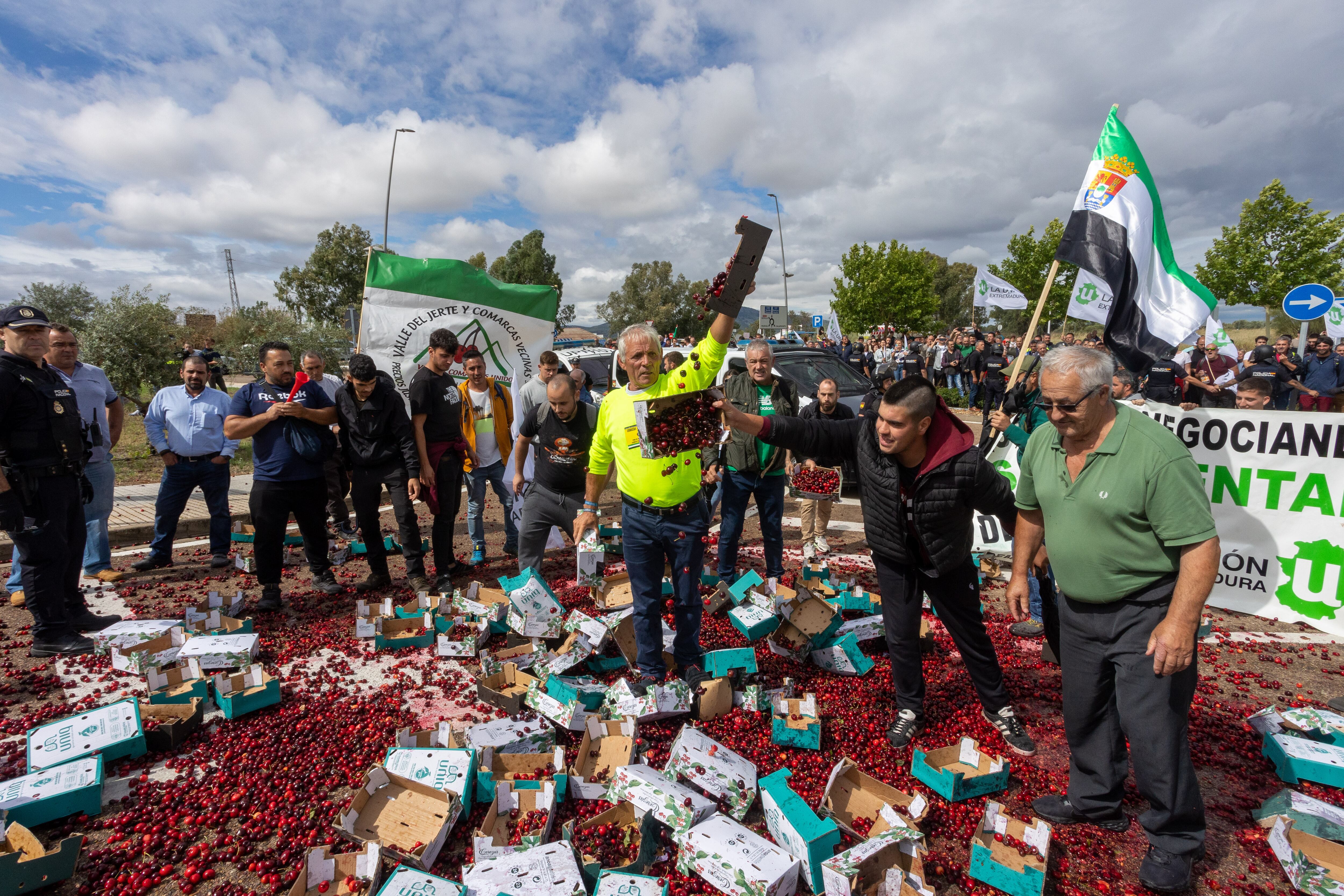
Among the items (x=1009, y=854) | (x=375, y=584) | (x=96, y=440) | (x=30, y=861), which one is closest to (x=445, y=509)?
(x=375, y=584)

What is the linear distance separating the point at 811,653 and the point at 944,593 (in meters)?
1.32

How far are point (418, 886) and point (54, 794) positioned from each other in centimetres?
189

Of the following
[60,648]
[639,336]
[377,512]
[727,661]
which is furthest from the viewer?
[377,512]

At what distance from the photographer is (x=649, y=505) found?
3574mm

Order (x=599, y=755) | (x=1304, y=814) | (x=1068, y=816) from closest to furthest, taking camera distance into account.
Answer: (x=1304, y=814) → (x=1068, y=816) → (x=599, y=755)

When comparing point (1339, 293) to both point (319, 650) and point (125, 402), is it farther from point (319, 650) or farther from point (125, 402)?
point (125, 402)

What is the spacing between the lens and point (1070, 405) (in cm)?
252

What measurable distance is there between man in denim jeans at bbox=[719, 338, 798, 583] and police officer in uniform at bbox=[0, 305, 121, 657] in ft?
15.6

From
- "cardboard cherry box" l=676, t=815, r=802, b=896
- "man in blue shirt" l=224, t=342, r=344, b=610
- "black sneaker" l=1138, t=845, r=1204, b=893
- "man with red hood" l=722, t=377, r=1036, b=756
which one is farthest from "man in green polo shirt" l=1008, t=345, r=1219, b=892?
"man in blue shirt" l=224, t=342, r=344, b=610

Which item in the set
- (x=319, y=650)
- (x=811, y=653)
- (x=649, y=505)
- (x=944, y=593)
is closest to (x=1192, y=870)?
(x=944, y=593)

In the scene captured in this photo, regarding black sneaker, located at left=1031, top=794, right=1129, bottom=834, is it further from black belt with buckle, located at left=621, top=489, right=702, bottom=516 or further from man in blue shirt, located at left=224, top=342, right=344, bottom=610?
man in blue shirt, located at left=224, top=342, right=344, bottom=610

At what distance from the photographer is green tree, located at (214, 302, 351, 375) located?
86.4 ft

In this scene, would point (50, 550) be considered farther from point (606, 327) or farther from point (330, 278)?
point (606, 327)

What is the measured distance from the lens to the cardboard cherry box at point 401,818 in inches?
105
